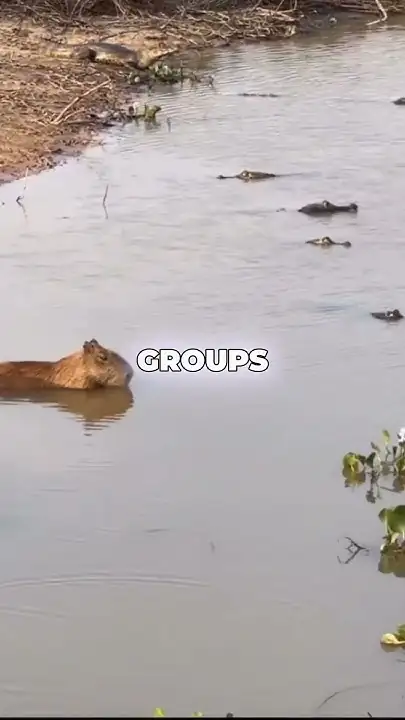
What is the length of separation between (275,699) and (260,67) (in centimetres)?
1172

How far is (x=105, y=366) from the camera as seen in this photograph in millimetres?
6770

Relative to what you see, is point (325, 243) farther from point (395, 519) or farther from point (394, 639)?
point (394, 639)

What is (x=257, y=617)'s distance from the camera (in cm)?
466

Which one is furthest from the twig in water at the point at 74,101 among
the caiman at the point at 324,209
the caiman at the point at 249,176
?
the caiman at the point at 324,209

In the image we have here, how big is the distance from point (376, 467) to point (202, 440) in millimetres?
831

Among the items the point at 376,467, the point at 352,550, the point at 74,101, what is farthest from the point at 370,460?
the point at 74,101

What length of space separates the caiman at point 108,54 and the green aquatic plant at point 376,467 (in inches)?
381

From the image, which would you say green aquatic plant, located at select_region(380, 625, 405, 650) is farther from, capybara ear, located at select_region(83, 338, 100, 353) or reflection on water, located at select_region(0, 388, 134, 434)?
capybara ear, located at select_region(83, 338, 100, 353)

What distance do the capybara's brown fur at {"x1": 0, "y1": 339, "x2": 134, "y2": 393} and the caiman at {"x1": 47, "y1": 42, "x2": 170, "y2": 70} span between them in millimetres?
8545

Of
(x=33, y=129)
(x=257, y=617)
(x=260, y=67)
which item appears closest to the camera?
(x=257, y=617)

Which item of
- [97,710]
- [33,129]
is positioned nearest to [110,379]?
[97,710]

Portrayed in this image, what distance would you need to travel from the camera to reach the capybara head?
22.0 feet

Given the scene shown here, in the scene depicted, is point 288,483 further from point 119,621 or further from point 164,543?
point 119,621

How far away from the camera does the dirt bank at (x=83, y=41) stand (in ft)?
39.3
